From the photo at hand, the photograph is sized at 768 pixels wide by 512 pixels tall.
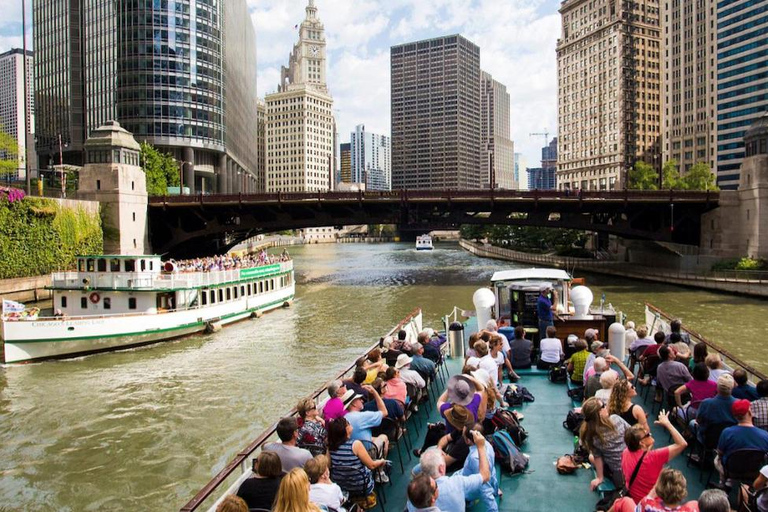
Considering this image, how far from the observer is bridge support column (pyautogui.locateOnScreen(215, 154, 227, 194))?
354 ft

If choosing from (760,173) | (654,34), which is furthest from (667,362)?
(654,34)

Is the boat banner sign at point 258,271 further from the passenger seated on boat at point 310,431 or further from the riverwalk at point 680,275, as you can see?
the passenger seated on boat at point 310,431

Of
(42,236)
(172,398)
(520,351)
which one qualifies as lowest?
(172,398)

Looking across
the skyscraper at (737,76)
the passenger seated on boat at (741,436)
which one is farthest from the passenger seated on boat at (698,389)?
the skyscraper at (737,76)

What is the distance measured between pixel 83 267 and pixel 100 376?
8.97 metres

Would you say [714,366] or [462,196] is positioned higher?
[462,196]

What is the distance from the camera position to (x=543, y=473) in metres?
9.47

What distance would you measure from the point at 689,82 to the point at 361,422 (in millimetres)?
156620

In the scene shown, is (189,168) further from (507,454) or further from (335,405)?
(507,454)

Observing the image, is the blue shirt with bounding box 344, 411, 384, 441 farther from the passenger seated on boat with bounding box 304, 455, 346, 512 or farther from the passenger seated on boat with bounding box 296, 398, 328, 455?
the passenger seated on boat with bounding box 304, 455, 346, 512

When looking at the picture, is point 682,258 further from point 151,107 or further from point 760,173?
point 151,107

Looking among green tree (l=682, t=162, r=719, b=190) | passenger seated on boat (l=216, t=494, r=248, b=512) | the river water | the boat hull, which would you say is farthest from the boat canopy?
green tree (l=682, t=162, r=719, b=190)

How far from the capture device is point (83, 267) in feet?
105

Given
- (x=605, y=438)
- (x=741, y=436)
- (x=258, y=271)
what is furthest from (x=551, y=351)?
(x=258, y=271)
